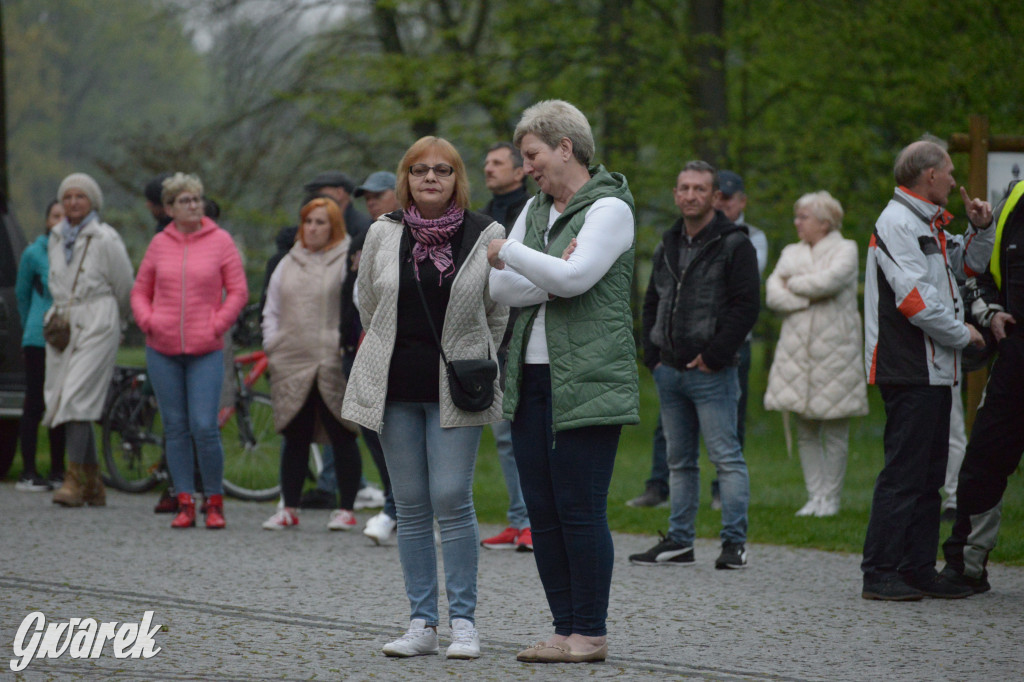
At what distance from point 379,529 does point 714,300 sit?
2.34 meters

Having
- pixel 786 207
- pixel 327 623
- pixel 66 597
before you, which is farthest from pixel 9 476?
pixel 786 207

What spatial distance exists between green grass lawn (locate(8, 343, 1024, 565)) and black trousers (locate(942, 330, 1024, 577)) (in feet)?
3.44

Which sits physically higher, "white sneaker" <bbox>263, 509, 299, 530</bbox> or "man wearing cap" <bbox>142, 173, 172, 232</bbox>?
"man wearing cap" <bbox>142, 173, 172, 232</bbox>

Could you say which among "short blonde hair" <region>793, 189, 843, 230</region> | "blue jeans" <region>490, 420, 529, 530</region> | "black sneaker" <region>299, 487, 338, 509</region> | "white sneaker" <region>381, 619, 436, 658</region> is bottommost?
"black sneaker" <region>299, 487, 338, 509</region>

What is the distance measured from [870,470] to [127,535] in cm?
652

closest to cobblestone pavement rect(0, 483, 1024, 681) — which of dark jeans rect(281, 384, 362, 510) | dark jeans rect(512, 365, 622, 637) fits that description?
dark jeans rect(512, 365, 622, 637)

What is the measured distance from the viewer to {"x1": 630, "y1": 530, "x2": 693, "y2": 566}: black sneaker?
300 inches

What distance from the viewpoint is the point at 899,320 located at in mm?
6566

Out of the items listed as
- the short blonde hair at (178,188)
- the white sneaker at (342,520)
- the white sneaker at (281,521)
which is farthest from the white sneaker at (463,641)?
the short blonde hair at (178,188)

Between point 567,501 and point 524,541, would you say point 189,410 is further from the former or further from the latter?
point 567,501

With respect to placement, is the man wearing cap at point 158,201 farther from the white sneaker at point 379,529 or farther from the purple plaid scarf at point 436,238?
the purple plaid scarf at point 436,238

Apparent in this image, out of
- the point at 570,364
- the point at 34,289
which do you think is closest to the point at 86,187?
the point at 34,289

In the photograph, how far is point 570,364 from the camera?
5016 mm

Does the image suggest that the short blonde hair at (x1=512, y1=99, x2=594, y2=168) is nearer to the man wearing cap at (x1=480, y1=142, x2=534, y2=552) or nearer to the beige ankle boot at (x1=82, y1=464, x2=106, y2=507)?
the man wearing cap at (x1=480, y1=142, x2=534, y2=552)
